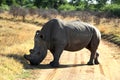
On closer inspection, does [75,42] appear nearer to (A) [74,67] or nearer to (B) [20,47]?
(A) [74,67]

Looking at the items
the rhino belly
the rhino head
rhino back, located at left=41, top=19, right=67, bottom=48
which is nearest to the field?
the rhino head

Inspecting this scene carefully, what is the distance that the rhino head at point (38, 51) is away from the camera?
14.9 m

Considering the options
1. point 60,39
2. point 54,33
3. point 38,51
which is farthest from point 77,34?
point 38,51

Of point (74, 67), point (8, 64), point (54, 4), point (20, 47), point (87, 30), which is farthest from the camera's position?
point (54, 4)

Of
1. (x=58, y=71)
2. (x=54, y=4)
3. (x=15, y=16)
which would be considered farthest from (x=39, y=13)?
(x=58, y=71)

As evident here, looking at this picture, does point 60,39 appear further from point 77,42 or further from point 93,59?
point 93,59

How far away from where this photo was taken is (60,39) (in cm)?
1541

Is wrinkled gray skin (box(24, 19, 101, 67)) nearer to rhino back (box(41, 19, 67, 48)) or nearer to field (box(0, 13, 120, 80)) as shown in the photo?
rhino back (box(41, 19, 67, 48))

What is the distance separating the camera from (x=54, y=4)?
8481cm

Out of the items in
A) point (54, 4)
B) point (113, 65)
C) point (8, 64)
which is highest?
point (8, 64)

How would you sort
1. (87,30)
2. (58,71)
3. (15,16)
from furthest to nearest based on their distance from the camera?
1. (15,16)
2. (87,30)
3. (58,71)

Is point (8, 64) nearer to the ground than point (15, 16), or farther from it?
farther from it

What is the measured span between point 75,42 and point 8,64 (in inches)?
150

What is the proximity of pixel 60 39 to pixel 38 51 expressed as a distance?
3.40 ft
